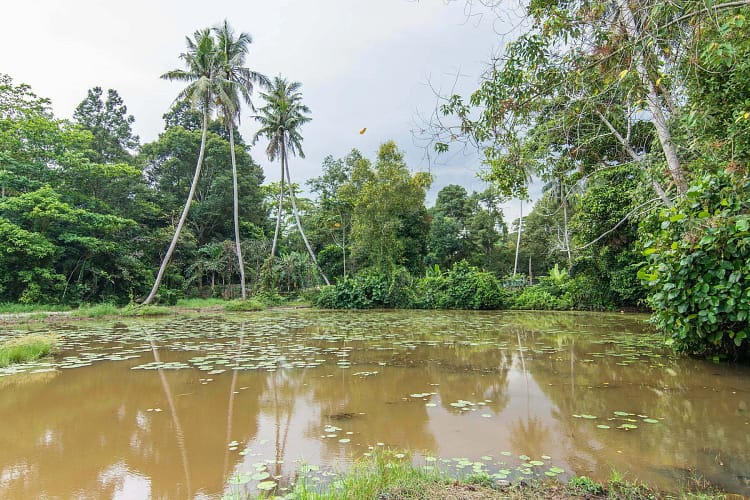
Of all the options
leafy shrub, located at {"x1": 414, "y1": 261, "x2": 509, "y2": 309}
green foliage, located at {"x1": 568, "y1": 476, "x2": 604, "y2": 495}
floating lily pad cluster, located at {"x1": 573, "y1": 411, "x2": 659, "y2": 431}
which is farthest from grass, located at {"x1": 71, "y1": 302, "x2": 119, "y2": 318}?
green foliage, located at {"x1": 568, "y1": 476, "x2": 604, "y2": 495}

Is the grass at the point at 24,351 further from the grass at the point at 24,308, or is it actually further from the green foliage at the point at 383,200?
the green foliage at the point at 383,200

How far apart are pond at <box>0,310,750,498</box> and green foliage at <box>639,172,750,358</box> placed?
0.60 meters

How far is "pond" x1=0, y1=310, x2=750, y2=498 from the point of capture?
2.49 meters

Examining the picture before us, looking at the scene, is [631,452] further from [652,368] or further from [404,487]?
[652,368]

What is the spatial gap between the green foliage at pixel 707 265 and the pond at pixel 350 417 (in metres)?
0.60

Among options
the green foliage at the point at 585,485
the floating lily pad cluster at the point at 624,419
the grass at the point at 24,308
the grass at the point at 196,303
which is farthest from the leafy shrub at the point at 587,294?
the grass at the point at 24,308

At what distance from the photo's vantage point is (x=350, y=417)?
3.54 m

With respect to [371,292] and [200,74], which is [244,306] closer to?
[371,292]

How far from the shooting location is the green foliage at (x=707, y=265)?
13.6ft

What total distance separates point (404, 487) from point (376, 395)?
7.26 feet

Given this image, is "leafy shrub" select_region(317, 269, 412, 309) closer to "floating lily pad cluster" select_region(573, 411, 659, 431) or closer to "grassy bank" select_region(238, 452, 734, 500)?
"floating lily pad cluster" select_region(573, 411, 659, 431)

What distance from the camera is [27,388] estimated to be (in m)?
4.61

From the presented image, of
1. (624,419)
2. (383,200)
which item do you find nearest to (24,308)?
(383,200)

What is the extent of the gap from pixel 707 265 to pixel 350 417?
430cm
